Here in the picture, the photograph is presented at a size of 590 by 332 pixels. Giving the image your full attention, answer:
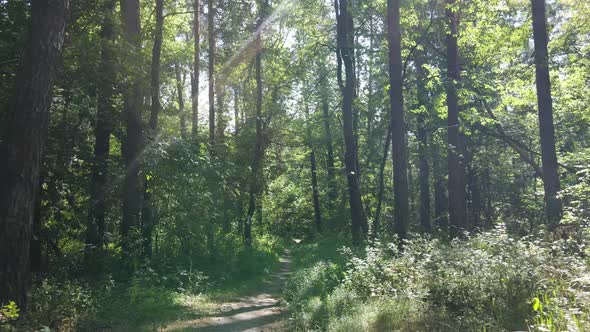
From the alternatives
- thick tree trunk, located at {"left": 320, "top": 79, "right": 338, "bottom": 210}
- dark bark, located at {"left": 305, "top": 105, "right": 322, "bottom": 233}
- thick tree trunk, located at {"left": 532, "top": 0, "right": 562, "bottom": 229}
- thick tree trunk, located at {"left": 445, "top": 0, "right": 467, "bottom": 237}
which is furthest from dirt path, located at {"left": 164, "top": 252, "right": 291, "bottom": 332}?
dark bark, located at {"left": 305, "top": 105, "right": 322, "bottom": 233}

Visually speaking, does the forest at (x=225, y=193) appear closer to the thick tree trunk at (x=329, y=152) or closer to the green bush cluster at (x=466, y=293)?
the green bush cluster at (x=466, y=293)

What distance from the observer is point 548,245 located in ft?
25.9

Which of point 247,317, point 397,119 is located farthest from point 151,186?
point 397,119

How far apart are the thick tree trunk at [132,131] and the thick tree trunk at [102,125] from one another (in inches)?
17.6

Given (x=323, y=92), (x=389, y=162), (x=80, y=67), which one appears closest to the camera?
(x=80, y=67)

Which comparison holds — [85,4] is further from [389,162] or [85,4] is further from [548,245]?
[389,162]

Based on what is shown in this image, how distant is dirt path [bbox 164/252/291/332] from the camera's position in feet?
27.9

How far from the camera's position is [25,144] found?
6.62 meters

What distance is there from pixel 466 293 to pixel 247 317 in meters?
4.86

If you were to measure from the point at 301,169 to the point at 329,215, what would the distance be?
7.77 meters

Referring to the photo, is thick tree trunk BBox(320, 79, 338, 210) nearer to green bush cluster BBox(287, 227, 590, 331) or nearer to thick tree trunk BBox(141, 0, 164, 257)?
thick tree trunk BBox(141, 0, 164, 257)

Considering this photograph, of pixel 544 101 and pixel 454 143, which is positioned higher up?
pixel 544 101

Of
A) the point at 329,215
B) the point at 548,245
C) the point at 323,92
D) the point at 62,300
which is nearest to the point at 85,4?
the point at 62,300

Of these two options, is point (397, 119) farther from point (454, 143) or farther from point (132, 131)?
point (132, 131)
